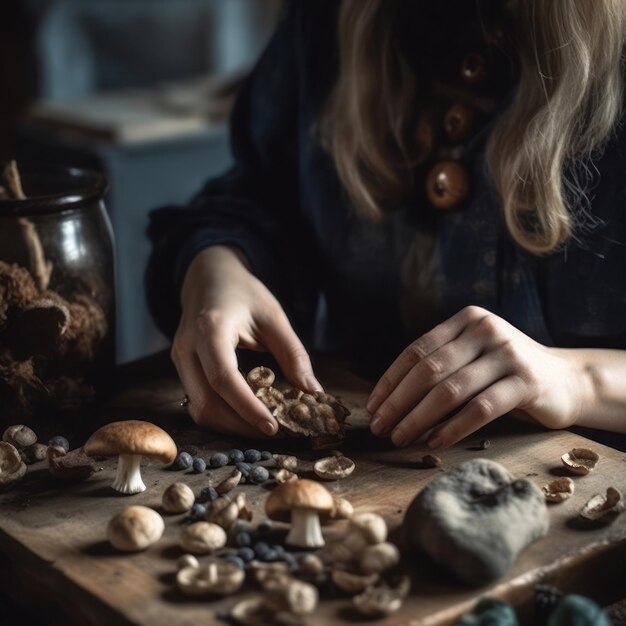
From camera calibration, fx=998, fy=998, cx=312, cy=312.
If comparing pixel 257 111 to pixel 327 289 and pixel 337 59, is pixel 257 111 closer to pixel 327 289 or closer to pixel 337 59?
pixel 337 59

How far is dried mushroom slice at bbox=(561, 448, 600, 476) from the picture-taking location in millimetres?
899

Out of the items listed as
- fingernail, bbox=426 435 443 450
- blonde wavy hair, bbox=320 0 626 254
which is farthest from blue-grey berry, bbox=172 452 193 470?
blonde wavy hair, bbox=320 0 626 254

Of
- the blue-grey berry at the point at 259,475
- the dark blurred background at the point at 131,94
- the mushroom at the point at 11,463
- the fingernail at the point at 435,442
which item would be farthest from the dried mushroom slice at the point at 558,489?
the dark blurred background at the point at 131,94

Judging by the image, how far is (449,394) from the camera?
3.03ft

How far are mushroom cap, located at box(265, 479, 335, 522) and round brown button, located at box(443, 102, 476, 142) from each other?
0.56 metres

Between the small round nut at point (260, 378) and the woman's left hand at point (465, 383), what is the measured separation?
12 centimetres

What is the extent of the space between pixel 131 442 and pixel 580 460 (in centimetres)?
41

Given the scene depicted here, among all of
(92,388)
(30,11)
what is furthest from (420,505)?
(30,11)

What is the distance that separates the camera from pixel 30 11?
3.29 metres

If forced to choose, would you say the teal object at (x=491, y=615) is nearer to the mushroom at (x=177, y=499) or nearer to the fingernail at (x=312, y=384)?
the mushroom at (x=177, y=499)

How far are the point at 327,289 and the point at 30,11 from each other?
2.31 metres

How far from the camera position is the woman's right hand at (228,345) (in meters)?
0.98

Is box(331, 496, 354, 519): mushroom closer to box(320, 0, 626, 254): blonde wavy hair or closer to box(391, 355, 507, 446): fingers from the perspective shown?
box(391, 355, 507, 446): fingers

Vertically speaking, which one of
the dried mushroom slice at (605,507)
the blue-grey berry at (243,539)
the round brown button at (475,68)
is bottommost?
the dried mushroom slice at (605,507)
